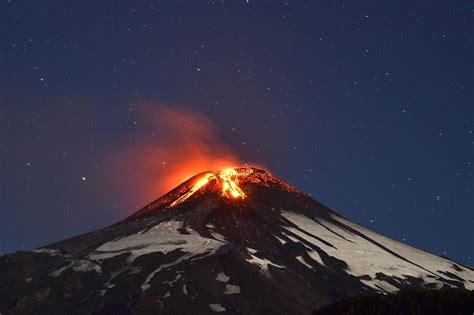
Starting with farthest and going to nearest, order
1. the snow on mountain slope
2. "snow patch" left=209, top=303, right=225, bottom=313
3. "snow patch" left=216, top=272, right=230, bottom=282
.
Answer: the snow on mountain slope
"snow patch" left=216, top=272, right=230, bottom=282
"snow patch" left=209, top=303, right=225, bottom=313

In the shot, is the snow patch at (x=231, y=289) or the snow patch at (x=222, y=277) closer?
the snow patch at (x=231, y=289)

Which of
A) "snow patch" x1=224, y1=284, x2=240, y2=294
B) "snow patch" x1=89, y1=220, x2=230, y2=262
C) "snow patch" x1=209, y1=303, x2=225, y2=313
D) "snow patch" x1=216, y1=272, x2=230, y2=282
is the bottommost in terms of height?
"snow patch" x1=209, y1=303, x2=225, y2=313

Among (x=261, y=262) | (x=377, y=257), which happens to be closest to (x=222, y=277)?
(x=261, y=262)

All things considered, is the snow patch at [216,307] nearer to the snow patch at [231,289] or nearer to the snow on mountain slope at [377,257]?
the snow patch at [231,289]

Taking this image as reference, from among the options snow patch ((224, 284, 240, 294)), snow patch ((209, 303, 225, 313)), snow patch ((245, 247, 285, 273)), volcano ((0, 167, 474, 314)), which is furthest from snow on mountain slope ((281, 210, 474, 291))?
snow patch ((209, 303, 225, 313))

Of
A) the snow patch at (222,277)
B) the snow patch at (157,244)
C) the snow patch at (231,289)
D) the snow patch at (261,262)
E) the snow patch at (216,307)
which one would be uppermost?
the snow patch at (157,244)

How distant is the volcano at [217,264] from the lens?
11594cm

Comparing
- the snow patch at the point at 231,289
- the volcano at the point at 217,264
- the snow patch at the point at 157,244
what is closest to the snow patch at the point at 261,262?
the volcano at the point at 217,264

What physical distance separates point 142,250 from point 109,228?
40948 millimetres

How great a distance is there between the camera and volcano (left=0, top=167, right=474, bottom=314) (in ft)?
380

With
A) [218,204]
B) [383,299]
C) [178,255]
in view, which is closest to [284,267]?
[178,255]

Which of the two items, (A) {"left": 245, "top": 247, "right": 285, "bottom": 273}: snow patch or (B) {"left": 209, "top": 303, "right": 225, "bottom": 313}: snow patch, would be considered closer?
(B) {"left": 209, "top": 303, "right": 225, "bottom": 313}: snow patch

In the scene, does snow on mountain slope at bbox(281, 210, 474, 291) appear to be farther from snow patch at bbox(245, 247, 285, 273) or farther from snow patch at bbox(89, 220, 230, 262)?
snow patch at bbox(89, 220, 230, 262)

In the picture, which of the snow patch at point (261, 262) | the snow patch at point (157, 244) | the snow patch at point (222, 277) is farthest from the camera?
the snow patch at point (157, 244)
